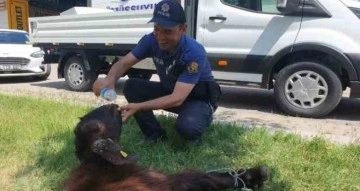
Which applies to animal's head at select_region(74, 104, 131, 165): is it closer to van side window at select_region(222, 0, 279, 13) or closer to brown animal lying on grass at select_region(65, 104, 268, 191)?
brown animal lying on grass at select_region(65, 104, 268, 191)

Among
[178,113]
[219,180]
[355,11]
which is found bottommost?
[219,180]

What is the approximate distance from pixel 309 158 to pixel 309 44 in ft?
8.40

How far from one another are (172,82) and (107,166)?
177cm

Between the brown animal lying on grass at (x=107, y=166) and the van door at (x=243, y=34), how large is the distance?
3.82 meters

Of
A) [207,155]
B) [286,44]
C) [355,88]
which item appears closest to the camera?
[207,155]

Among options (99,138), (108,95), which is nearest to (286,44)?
(108,95)

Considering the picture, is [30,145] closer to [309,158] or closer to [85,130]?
[85,130]

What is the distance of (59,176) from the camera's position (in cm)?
347

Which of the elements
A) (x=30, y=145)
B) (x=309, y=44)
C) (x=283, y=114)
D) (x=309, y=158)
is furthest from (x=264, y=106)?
(x=30, y=145)

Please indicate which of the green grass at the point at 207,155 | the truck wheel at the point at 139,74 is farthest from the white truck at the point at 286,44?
the green grass at the point at 207,155

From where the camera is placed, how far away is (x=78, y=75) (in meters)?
8.84

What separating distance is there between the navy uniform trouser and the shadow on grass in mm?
166

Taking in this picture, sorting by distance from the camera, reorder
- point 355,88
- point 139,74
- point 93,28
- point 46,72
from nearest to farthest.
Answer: point 355,88 < point 93,28 < point 139,74 < point 46,72

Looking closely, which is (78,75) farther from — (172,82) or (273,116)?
(172,82)
